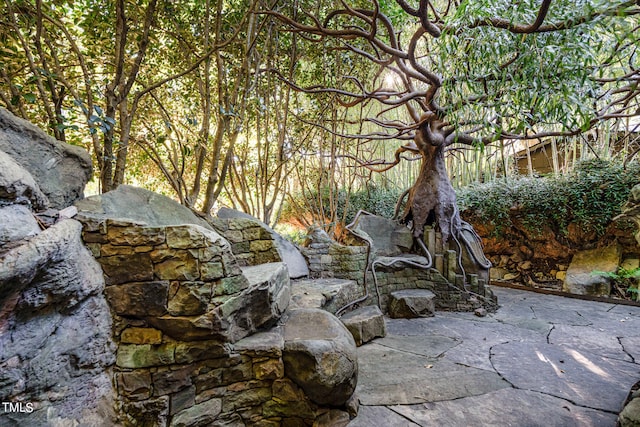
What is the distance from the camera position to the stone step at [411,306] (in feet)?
13.3

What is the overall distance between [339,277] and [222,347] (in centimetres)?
225

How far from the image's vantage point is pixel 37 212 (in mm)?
1557

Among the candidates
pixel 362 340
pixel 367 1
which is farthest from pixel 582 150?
pixel 362 340

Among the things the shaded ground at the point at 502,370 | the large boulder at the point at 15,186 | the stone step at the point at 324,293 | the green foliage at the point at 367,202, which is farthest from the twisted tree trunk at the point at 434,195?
the large boulder at the point at 15,186

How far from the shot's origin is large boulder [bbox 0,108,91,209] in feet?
5.29

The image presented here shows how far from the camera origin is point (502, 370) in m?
2.52

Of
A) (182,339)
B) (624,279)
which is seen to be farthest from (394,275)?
(624,279)

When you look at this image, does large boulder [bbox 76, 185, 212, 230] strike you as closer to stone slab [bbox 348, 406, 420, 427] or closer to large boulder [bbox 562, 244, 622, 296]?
stone slab [bbox 348, 406, 420, 427]

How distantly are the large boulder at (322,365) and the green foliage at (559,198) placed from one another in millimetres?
5151

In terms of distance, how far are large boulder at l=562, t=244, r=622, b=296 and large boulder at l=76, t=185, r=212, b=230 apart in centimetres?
614

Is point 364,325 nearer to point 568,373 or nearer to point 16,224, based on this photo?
point 568,373

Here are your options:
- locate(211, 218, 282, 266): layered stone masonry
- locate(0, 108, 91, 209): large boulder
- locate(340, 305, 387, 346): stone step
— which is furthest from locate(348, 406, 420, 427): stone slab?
locate(0, 108, 91, 209): large boulder

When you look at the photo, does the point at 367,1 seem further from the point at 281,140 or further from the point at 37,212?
the point at 37,212

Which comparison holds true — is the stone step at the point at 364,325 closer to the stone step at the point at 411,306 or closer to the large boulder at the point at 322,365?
the stone step at the point at 411,306
